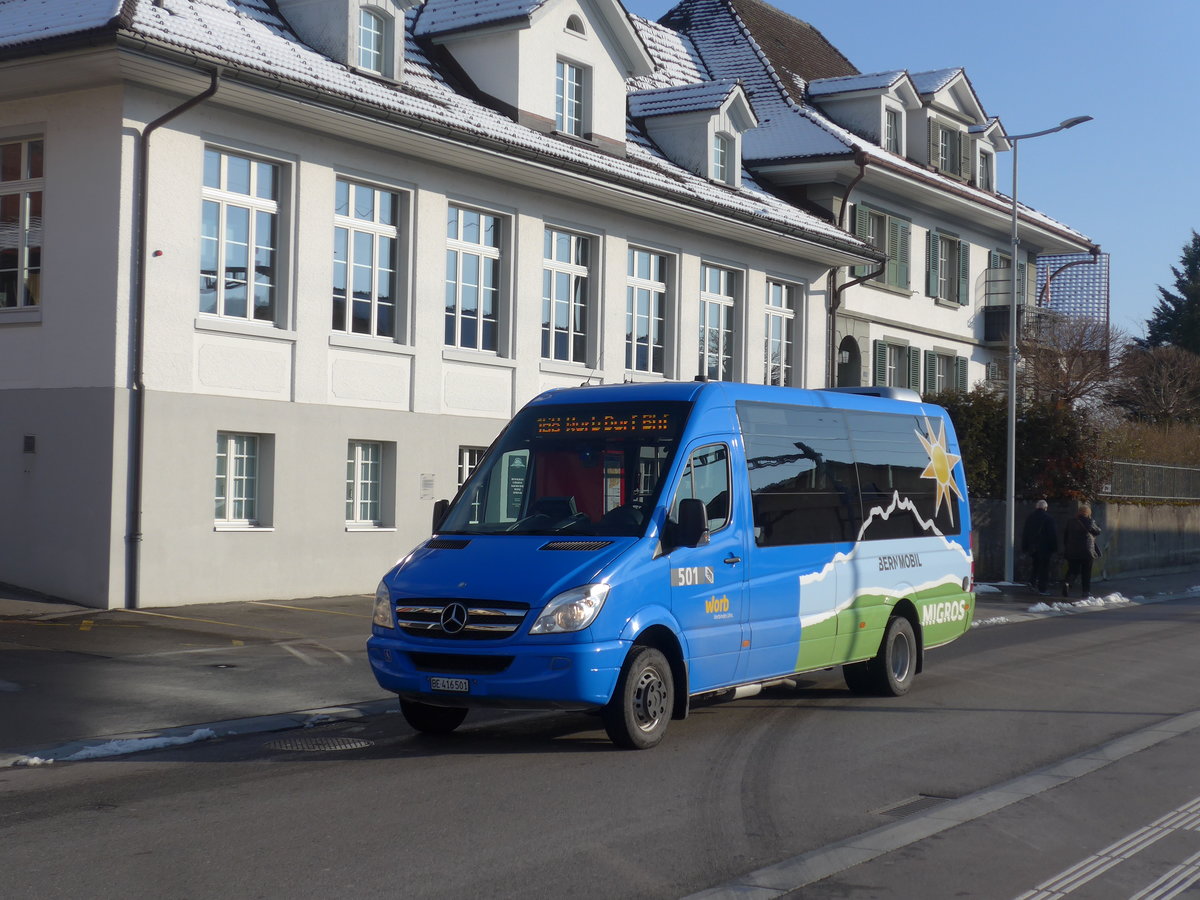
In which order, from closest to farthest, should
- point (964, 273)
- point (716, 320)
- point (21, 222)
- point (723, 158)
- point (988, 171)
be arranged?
1. point (21, 222)
2. point (716, 320)
3. point (723, 158)
4. point (964, 273)
5. point (988, 171)

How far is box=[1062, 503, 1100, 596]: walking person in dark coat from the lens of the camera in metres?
26.4

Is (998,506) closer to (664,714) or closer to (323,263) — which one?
(323,263)

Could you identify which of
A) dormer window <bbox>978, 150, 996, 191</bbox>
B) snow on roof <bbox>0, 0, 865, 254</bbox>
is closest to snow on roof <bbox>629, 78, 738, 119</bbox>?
snow on roof <bbox>0, 0, 865, 254</bbox>

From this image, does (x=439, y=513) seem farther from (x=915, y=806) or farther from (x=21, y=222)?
(x=21, y=222)

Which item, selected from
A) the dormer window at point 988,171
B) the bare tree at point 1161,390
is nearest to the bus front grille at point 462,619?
the dormer window at point 988,171

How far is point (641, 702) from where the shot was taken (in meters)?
9.27

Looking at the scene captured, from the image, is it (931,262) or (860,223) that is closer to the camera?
(860,223)

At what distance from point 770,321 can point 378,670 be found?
21.7m

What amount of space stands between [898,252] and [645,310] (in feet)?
34.7

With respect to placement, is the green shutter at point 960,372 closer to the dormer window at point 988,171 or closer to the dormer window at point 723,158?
the dormer window at point 988,171

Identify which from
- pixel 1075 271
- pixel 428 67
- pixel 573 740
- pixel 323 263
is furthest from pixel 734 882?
pixel 1075 271

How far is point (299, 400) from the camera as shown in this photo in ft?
63.9

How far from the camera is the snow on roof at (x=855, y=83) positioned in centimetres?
3503

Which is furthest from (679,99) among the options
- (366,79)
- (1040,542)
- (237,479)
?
(237,479)
